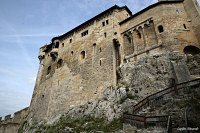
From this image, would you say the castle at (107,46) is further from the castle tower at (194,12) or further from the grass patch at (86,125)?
the grass patch at (86,125)

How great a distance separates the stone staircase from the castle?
5.69m

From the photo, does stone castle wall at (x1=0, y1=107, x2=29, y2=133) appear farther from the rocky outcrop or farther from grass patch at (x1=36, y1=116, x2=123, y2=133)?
the rocky outcrop

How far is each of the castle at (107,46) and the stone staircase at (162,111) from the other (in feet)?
18.7

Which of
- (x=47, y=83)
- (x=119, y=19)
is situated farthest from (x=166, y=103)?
(x=47, y=83)

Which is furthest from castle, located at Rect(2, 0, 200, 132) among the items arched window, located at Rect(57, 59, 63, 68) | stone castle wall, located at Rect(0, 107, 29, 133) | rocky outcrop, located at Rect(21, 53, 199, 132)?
stone castle wall, located at Rect(0, 107, 29, 133)

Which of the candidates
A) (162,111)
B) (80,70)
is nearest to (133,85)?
(162,111)

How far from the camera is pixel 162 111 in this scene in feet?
34.1

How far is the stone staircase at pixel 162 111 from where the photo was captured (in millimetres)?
8773

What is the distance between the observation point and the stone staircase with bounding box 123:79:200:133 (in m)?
8.77

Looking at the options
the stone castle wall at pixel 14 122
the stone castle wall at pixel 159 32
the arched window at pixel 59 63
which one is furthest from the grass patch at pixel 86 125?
the stone castle wall at pixel 14 122

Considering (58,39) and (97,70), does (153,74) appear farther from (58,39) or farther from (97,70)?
(58,39)

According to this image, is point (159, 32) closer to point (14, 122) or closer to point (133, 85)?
point (133, 85)

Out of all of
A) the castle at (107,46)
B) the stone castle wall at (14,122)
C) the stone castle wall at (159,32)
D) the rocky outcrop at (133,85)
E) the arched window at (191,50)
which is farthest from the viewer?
the stone castle wall at (14,122)

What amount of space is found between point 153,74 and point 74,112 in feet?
32.1
